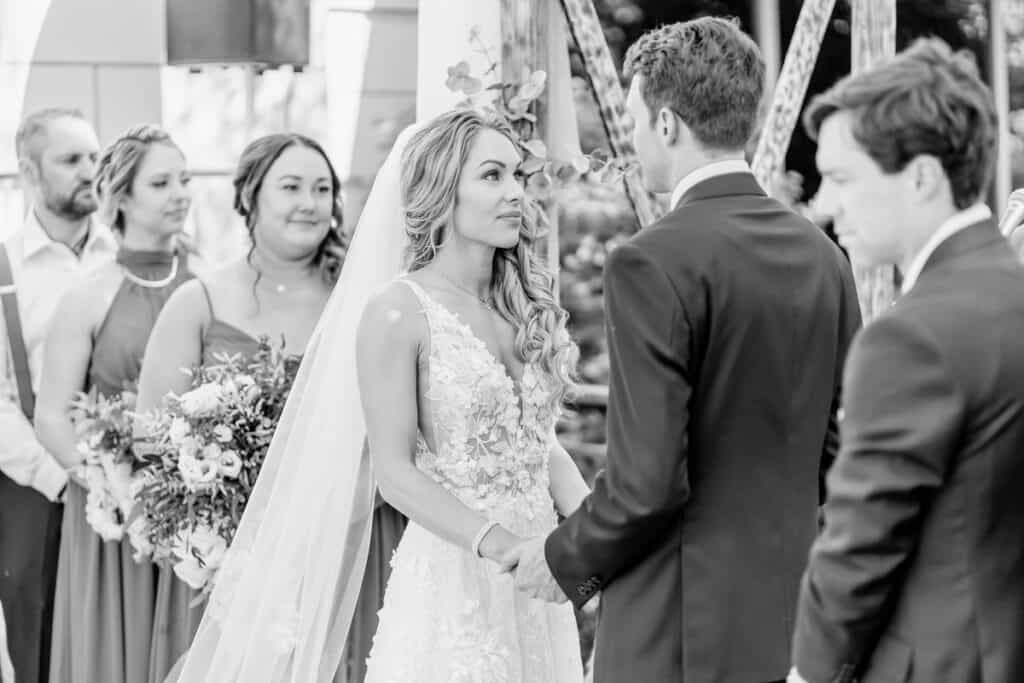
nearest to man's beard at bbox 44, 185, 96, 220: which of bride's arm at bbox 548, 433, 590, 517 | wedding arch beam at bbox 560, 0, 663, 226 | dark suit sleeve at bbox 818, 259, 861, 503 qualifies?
wedding arch beam at bbox 560, 0, 663, 226

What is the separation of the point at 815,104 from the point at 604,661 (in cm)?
117

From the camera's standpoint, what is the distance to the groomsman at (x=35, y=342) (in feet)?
16.4

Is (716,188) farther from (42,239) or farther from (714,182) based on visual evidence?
(42,239)

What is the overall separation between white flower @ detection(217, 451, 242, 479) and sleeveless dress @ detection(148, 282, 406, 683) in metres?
0.38

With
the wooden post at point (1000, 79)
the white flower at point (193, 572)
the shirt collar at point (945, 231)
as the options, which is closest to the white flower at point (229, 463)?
the white flower at point (193, 572)

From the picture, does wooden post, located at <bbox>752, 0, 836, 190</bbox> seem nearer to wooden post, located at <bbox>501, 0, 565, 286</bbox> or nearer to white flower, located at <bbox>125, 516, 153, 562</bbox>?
wooden post, located at <bbox>501, 0, 565, 286</bbox>

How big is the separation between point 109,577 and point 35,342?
880mm

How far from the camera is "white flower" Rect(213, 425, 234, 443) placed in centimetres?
421

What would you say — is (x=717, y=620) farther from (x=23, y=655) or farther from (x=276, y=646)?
(x=23, y=655)

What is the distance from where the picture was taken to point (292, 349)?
456cm

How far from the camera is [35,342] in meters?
5.16

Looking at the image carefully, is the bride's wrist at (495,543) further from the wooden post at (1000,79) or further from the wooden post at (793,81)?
the wooden post at (1000,79)

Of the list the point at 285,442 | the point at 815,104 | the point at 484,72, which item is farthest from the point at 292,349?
the point at 815,104

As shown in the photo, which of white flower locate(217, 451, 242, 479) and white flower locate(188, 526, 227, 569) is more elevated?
white flower locate(217, 451, 242, 479)
